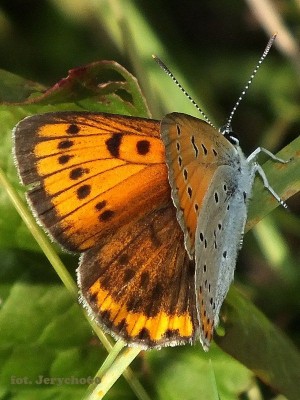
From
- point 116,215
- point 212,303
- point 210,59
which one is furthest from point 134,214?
point 210,59

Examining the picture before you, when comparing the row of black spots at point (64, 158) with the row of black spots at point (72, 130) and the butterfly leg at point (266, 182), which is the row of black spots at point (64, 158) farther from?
the butterfly leg at point (266, 182)

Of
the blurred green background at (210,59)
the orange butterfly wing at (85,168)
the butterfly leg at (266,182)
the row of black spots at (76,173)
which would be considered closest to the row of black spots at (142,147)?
the orange butterfly wing at (85,168)

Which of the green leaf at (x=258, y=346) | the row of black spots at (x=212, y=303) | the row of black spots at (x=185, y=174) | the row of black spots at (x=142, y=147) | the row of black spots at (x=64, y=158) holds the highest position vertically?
the row of black spots at (x=64, y=158)

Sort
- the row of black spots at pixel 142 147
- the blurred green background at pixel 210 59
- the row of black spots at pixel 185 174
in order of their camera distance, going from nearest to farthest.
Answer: the row of black spots at pixel 185 174 < the row of black spots at pixel 142 147 < the blurred green background at pixel 210 59

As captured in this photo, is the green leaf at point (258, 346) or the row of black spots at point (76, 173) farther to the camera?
the green leaf at point (258, 346)

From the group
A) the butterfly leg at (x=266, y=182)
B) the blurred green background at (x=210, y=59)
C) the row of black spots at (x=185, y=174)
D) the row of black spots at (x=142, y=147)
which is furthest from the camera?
the blurred green background at (x=210, y=59)

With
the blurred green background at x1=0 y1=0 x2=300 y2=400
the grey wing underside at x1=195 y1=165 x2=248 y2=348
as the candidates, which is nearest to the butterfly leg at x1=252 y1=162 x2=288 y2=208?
the grey wing underside at x1=195 y1=165 x2=248 y2=348
